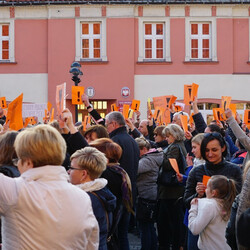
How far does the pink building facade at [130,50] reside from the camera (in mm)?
22281

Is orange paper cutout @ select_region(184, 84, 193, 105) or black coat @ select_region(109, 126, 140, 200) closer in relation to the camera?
black coat @ select_region(109, 126, 140, 200)

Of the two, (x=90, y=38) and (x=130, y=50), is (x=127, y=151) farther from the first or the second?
(x=90, y=38)

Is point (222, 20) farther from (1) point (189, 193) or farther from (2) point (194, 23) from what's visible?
(1) point (189, 193)

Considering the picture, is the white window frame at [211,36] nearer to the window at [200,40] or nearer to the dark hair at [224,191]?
the window at [200,40]

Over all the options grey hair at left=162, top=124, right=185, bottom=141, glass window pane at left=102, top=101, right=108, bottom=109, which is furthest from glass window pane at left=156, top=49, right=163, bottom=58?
grey hair at left=162, top=124, right=185, bottom=141

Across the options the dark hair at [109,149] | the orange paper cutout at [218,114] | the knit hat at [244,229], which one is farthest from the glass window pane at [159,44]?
the knit hat at [244,229]

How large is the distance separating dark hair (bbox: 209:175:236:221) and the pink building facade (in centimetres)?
1789

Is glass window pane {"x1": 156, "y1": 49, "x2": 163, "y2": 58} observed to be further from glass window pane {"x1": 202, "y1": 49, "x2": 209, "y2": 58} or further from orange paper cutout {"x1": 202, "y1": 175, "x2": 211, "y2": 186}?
orange paper cutout {"x1": 202, "y1": 175, "x2": 211, "y2": 186}

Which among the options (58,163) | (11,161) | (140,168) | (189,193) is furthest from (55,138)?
(140,168)

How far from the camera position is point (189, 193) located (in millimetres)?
4891

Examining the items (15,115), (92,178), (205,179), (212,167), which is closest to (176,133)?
(212,167)

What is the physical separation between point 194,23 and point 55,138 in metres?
20.6

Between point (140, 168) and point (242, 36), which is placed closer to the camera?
point (140, 168)

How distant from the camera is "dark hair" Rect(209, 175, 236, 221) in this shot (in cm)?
430
